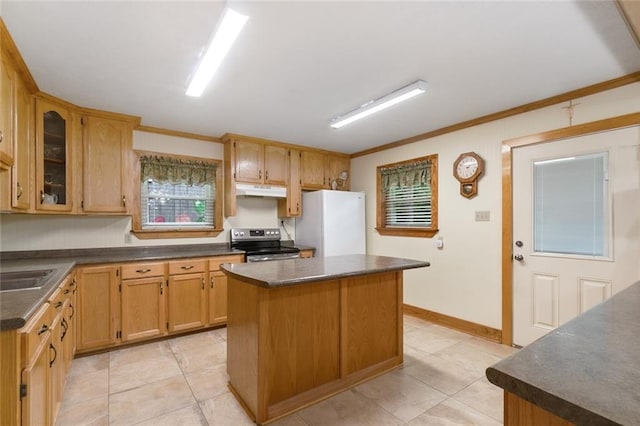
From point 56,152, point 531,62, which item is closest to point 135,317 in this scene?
point 56,152

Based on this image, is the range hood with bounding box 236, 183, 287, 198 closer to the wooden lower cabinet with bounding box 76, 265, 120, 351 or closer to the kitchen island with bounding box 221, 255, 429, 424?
the wooden lower cabinet with bounding box 76, 265, 120, 351

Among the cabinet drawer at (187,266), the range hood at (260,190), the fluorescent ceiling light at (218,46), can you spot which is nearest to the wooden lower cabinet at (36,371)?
the cabinet drawer at (187,266)

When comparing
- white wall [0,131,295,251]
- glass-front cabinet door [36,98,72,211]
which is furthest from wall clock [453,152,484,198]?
glass-front cabinet door [36,98,72,211]

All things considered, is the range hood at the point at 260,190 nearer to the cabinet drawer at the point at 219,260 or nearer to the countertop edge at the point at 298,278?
the cabinet drawer at the point at 219,260

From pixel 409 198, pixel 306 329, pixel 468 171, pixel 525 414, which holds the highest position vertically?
pixel 468 171

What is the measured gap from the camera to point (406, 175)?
13.5 feet

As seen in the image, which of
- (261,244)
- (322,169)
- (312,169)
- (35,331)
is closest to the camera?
(35,331)

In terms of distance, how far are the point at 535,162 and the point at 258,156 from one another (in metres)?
3.19

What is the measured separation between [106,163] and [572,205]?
4537 millimetres

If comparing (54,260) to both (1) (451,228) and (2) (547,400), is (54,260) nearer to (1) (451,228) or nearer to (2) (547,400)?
(2) (547,400)

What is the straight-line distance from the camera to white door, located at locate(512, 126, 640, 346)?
2418 millimetres

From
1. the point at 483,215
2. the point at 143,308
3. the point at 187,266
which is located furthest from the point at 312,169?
the point at 143,308

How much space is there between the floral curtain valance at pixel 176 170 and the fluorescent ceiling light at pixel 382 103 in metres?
1.83

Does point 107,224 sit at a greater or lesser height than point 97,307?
greater
